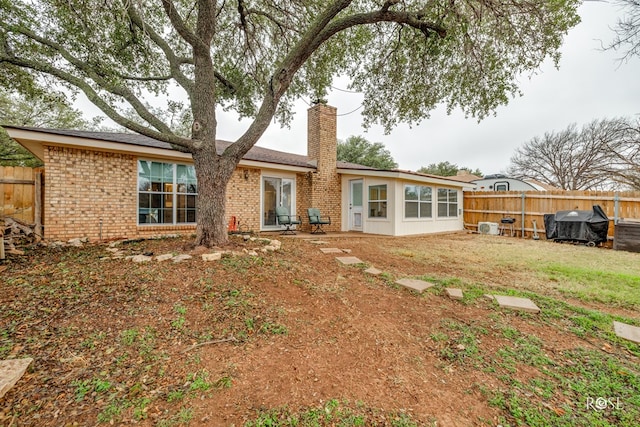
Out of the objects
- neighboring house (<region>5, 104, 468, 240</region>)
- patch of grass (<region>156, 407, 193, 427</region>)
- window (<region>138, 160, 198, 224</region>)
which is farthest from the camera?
window (<region>138, 160, 198, 224</region>)

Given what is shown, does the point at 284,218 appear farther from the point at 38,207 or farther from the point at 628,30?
the point at 628,30

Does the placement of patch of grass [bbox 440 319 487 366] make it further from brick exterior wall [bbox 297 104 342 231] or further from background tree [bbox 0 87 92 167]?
background tree [bbox 0 87 92 167]

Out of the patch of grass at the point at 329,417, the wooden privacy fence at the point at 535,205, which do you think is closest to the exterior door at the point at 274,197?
the patch of grass at the point at 329,417

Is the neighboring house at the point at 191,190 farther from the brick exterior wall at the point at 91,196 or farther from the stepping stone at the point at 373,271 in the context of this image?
the stepping stone at the point at 373,271

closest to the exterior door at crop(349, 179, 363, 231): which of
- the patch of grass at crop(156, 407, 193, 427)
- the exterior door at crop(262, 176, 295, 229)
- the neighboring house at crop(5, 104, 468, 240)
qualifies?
the neighboring house at crop(5, 104, 468, 240)

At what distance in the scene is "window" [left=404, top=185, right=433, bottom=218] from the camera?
32.8 ft

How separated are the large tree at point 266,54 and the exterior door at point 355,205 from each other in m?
3.48

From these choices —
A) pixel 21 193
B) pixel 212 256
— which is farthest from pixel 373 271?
pixel 21 193

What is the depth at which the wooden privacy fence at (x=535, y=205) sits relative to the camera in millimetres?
8828

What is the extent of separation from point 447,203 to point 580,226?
4.48 metres

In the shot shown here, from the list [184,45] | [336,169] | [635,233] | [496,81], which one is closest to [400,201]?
[336,169]

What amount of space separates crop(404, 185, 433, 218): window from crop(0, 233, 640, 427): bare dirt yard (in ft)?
20.1

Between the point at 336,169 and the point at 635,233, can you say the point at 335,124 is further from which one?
the point at 635,233

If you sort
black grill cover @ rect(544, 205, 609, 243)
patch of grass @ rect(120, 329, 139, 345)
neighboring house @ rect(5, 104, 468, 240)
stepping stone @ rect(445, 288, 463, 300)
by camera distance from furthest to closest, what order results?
black grill cover @ rect(544, 205, 609, 243) < neighboring house @ rect(5, 104, 468, 240) < stepping stone @ rect(445, 288, 463, 300) < patch of grass @ rect(120, 329, 139, 345)
